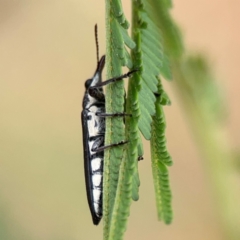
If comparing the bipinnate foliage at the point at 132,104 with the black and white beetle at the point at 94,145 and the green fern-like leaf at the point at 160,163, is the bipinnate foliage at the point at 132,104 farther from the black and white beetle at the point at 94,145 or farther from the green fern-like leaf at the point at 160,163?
the black and white beetle at the point at 94,145

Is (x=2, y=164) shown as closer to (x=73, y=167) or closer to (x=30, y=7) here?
(x=73, y=167)

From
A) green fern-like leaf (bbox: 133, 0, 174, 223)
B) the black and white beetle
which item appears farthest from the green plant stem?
the black and white beetle

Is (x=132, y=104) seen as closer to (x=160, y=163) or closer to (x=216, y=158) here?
(x=160, y=163)

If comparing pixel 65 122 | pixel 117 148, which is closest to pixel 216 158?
pixel 117 148

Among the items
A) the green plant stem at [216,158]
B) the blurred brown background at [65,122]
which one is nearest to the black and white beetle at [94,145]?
the green plant stem at [216,158]

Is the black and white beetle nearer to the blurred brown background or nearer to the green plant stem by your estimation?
the green plant stem
